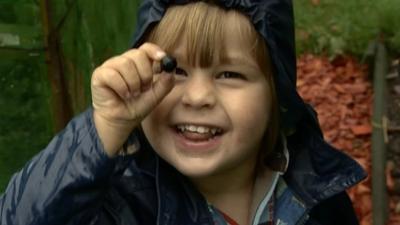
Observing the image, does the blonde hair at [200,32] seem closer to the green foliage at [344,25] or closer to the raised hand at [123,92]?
the raised hand at [123,92]

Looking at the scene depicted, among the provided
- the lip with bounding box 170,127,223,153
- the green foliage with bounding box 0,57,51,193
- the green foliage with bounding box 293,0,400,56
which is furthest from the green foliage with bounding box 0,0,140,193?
the green foliage with bounding box 293,0,400,56

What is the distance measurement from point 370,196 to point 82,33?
1886 mm

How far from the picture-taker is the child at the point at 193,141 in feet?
4.90

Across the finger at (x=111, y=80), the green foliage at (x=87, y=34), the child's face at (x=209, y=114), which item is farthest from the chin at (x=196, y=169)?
the green foliage at (x=87, y=34)

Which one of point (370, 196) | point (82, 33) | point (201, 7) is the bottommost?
point (370, 196)

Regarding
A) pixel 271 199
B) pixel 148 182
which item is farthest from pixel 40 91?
pixel 271 199

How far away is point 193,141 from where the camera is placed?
5.60ft

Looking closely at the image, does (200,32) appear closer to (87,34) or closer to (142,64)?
(142,64)

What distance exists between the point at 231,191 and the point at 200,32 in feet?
1.39

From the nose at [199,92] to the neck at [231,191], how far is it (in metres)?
0.23

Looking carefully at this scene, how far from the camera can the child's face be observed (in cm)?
168

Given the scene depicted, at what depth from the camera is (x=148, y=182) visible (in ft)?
5.85

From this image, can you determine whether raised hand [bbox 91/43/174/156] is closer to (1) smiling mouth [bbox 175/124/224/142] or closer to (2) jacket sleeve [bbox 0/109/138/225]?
(2) jacket sleeve [bbox 0/109/138/225]

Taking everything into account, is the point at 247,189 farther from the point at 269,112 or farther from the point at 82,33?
the point at 82,33
